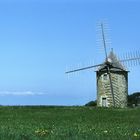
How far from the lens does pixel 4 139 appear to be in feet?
41.0

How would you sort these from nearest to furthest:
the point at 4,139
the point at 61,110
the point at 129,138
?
the point at 4,139 → the point at 129,138 → the point at 61,110

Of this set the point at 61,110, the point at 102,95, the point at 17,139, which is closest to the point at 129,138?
the point at 17,139

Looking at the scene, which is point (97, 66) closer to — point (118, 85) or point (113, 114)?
point (118, 85)

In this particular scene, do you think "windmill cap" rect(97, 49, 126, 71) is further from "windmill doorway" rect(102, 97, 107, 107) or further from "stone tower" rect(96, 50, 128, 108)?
"windmill doorway" rect(102, 97, 107, 107)

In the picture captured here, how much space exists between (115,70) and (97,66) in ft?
7.21

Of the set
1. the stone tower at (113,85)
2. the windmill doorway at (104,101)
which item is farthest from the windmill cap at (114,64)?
the windmill doorway at (104,101)

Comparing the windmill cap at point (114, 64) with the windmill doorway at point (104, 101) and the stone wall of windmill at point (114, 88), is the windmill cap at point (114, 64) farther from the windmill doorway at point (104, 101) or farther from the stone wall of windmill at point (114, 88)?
the windmill doorway at point (104, 101)

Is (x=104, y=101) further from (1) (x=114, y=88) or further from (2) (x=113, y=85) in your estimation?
(2) (x=113, y=85)

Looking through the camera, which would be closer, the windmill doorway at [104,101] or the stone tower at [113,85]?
the stone tower at [113,85]

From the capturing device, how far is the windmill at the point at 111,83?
70.8m

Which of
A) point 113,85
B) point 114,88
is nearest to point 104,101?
point 114,88

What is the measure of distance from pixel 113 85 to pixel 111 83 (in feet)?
1.15

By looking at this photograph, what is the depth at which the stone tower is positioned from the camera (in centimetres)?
7100

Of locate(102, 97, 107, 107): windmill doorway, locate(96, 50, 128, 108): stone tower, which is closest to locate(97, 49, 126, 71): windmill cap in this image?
locate(96, 50, 128, 108): stone tower
